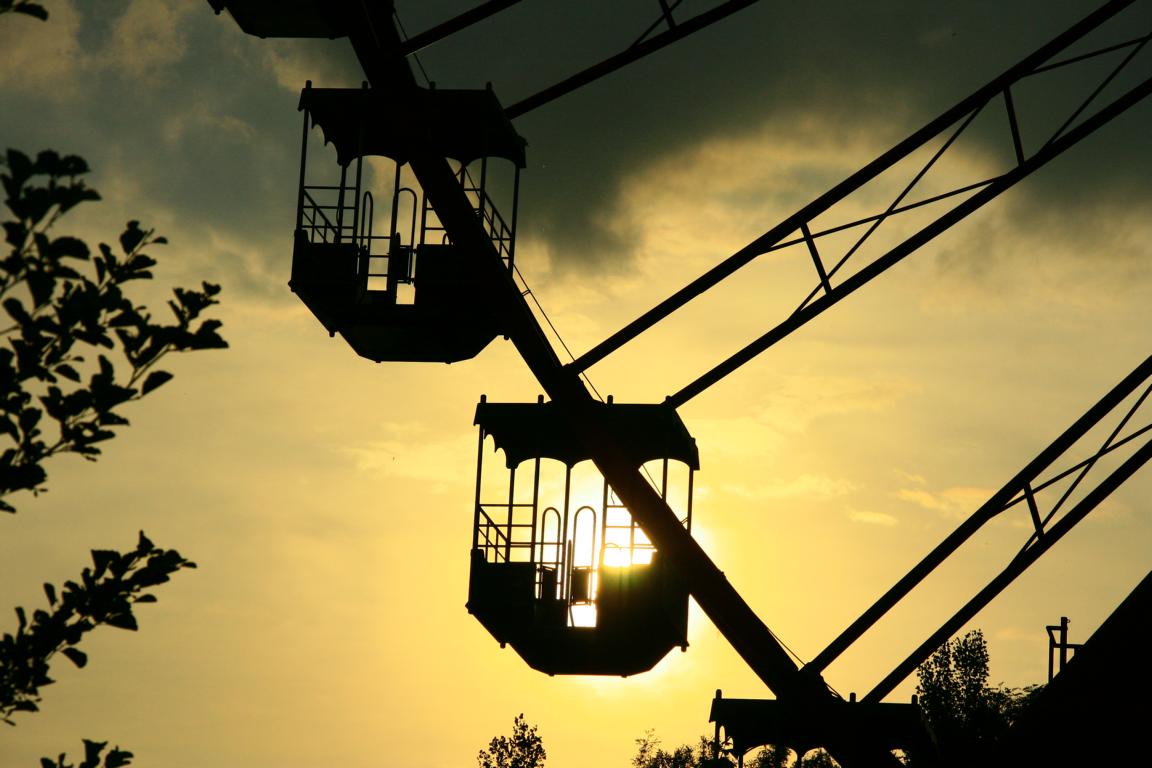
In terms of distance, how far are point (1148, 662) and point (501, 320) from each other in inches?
323

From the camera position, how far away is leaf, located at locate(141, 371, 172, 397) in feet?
15.5

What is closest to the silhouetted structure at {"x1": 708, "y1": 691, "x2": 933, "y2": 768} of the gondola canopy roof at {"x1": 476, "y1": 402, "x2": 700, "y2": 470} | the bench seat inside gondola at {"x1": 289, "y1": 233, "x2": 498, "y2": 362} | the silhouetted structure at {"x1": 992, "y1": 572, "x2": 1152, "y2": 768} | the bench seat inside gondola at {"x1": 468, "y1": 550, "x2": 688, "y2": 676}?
the bench seat inside gondola at {"x1": 468, "y1": 550, "x2": 688, "y2": 676}

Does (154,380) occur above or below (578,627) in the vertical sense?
below

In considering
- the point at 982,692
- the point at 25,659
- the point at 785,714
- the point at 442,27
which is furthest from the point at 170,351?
the point at 982,692

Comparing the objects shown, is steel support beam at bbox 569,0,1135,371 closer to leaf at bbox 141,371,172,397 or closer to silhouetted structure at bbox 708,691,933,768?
silhouetted structure at bbox 708,691,933,768

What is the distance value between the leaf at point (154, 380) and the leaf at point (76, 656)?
0.92 metres

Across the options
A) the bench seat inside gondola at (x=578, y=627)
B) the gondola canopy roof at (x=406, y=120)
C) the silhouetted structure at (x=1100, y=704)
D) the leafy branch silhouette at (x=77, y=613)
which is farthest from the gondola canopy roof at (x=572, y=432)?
the leafy branch silhouette at (x=77, y=613)

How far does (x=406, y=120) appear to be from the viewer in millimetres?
17062

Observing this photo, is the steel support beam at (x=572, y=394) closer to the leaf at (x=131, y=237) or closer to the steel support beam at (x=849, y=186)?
the steel support beam at (x=849, y=186)

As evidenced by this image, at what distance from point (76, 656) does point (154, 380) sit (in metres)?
0.99

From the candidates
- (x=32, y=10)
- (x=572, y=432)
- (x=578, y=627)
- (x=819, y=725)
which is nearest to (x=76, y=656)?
(x=32, y=10)

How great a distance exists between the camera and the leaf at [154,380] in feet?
15.5

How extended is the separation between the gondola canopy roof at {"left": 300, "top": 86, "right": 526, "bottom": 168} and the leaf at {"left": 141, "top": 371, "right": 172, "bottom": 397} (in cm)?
1259

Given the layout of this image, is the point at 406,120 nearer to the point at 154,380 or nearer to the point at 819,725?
the point at 819,725
